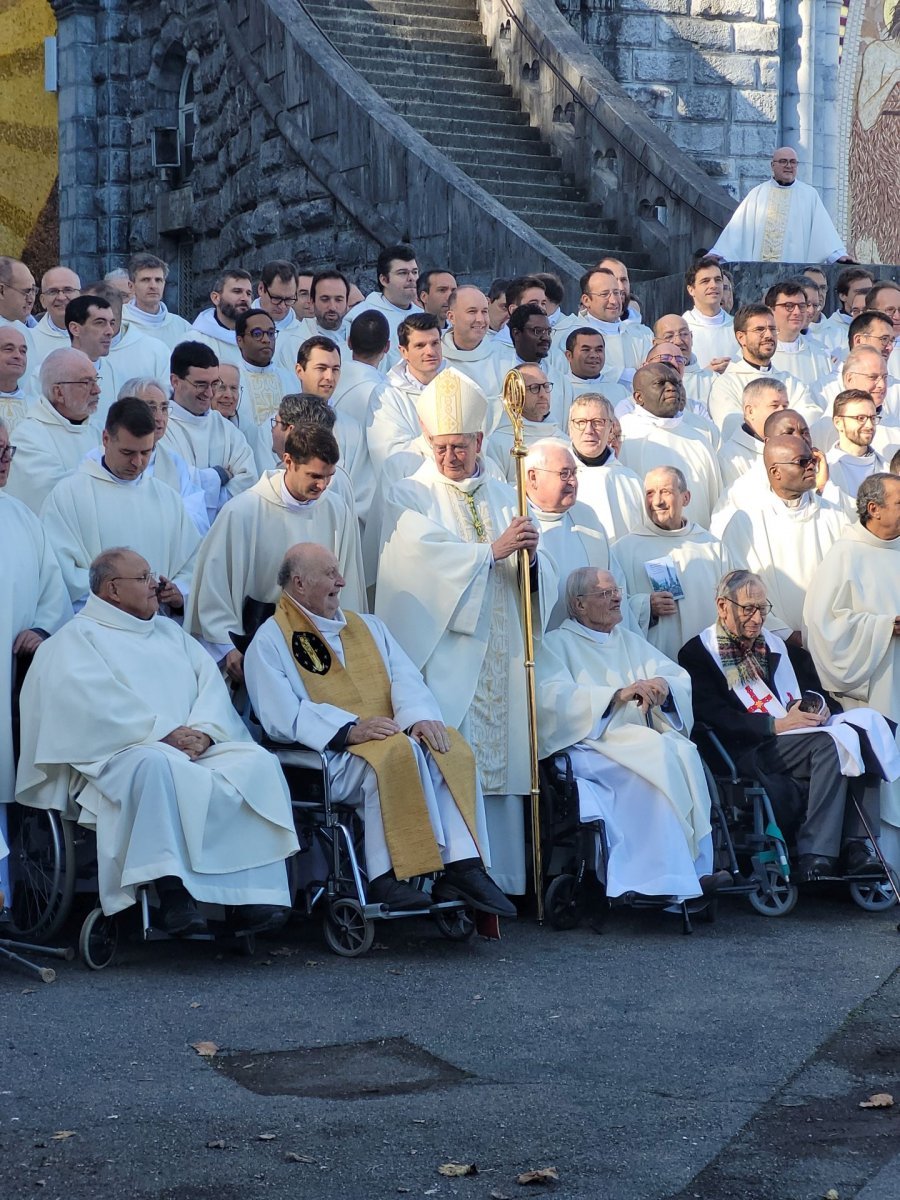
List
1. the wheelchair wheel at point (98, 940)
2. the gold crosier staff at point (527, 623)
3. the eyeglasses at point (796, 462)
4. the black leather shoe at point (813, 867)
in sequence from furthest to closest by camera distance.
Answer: the eyeglasses at point (796, 462), the black leather shoe at point (813, 867), the gold crosier staff at point (527, 623), the wheelchair wheel at point (98, 940)

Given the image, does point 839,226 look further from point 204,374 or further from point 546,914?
point 546,914

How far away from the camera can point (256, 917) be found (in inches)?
291

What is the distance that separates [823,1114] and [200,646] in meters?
3.32

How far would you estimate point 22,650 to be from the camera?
7.93 m

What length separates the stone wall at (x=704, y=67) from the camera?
2033 centimetres

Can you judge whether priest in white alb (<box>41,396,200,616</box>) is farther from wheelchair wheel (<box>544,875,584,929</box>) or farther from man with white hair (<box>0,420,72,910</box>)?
wheelchair wheel (<box>544,875,584,929</box>)

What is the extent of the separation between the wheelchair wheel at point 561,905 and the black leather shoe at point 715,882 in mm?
503

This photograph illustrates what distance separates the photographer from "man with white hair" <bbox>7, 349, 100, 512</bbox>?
9.02m

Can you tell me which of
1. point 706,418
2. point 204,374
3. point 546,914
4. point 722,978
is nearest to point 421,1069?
point 722,978

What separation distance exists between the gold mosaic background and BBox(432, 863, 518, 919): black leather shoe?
632 inches

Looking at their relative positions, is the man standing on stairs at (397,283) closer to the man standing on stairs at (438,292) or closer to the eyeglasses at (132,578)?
the man standing on stairs at (438,292)

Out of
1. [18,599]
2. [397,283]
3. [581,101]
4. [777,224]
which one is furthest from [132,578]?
[581,101]

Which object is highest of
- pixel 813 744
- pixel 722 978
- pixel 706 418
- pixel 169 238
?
pixel 169 238

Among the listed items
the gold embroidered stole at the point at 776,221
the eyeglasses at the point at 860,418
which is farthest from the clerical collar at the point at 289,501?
the gold embroidered stole at the point at 776,221
